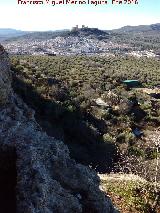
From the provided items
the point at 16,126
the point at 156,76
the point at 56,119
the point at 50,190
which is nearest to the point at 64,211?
the point at 50,190

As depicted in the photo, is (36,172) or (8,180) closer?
(36,172)

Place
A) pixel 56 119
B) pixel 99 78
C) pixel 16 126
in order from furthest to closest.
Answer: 1. pixel 99 78
2. pixel 56 119
3. pixel 16 126

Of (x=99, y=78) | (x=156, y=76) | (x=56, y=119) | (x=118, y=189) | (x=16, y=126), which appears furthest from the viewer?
(x=156, y=76)

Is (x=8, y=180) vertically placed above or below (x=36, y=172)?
below

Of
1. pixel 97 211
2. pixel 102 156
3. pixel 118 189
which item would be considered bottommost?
pixel 102 156

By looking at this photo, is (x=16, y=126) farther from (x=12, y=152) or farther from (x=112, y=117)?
(x=112, y=117)

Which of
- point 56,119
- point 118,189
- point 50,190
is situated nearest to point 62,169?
point 50,190

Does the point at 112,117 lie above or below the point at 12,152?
below

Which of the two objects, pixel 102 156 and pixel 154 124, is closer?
pixel 102 156
